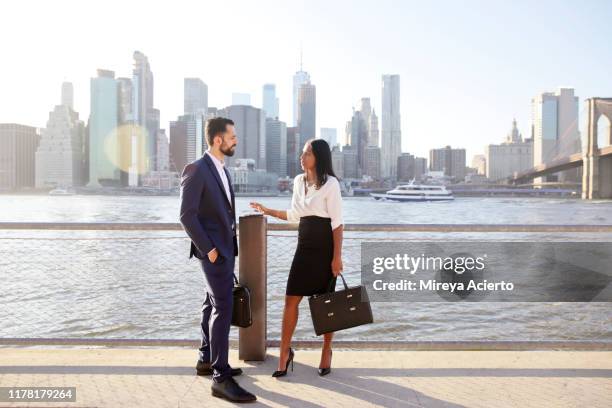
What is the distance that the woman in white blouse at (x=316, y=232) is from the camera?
3498mm

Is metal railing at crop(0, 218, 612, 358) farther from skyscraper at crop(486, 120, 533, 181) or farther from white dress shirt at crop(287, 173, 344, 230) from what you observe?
skyscraper at crop(486, 120, 533, 181)

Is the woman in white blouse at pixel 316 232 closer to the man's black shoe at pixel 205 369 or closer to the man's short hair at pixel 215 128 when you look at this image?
the man's black shoe at pixel 205 369

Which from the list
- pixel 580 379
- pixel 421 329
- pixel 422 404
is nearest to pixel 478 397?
Result: pixel 422 404

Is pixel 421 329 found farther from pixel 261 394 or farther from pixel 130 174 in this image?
pixel 130 174

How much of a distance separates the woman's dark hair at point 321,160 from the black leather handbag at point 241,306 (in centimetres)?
77

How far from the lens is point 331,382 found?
11.2ft

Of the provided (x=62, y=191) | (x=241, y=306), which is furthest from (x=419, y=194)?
(x=241, y=306)

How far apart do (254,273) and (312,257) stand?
0.45 m

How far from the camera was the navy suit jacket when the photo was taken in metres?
3.18

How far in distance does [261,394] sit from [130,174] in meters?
136
